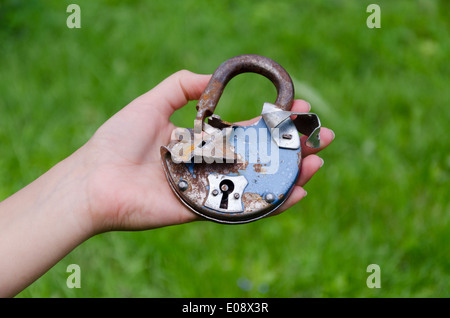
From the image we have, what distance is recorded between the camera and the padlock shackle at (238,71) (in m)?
2.53

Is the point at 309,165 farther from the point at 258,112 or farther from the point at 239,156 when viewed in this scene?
the point at 258,112

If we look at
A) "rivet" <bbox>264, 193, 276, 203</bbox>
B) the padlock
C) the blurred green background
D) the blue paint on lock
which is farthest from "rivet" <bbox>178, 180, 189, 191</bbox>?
the blurred green background

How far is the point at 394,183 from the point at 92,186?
2258 mm

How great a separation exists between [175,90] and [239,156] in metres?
0.59

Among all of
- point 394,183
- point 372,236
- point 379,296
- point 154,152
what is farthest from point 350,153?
point 154,152

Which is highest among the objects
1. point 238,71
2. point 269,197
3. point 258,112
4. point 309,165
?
point 238,71

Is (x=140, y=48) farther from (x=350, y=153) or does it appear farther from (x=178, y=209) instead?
(x=178, y=209)

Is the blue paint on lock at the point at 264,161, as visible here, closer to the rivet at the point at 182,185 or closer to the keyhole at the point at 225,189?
the keyhole at the point at 225,189

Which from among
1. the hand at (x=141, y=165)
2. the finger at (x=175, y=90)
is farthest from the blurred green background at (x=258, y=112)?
the finger at (x=175, y=90)

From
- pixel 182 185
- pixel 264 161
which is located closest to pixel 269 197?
pixel 264 161

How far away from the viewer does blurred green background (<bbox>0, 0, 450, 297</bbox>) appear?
9.89 ft

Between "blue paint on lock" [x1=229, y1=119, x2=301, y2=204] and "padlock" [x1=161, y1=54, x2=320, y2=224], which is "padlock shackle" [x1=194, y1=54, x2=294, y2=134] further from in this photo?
"blue paint on lock" [x1=229, y1=119, x2=301, y2=204]

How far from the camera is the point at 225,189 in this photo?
238 cm

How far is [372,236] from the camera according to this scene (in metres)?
3.18
